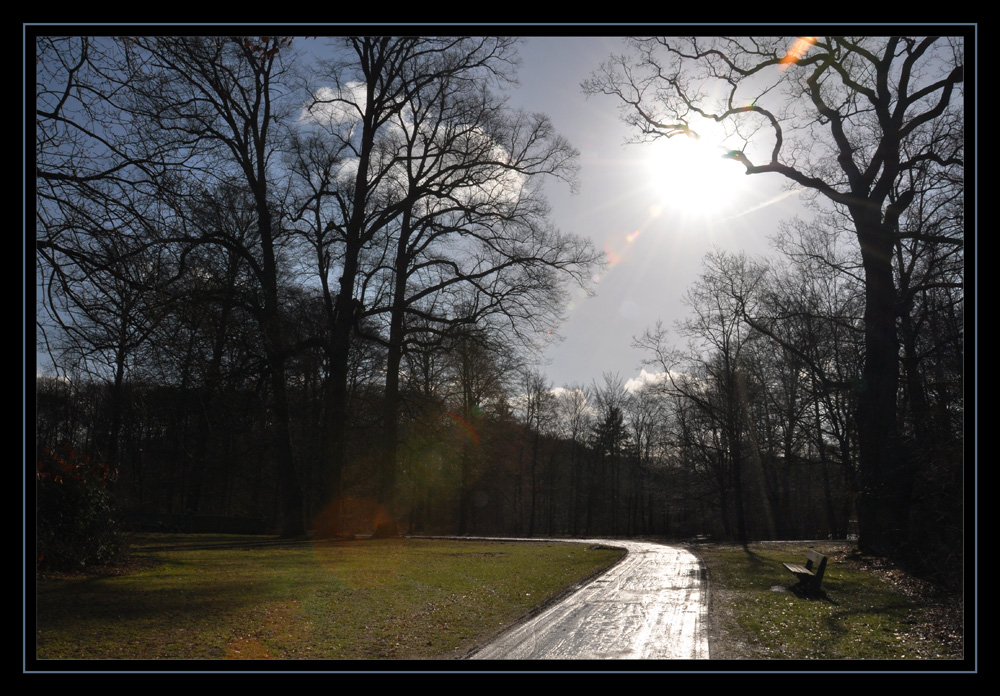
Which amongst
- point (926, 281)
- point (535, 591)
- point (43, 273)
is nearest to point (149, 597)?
point (43, 273)

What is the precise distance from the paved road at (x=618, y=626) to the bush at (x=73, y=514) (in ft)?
23.8

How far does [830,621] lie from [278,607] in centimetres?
816

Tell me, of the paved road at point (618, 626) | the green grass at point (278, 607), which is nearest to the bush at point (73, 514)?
the green grass at point (278, 607)

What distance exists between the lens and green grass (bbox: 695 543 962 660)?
8.04m

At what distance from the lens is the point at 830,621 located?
994cm

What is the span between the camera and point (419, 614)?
1023 cm

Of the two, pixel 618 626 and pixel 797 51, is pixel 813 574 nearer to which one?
pixel 618 626

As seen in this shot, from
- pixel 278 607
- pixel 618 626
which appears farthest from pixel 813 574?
pixel 278 607

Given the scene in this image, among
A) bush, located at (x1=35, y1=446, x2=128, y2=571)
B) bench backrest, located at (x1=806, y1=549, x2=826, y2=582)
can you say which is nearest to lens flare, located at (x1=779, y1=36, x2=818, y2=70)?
bench backrest, located at (x1=806, y1=549, x2=826, y2=582)

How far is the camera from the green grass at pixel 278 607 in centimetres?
751

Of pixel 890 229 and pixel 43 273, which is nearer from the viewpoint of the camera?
pixel 43 273

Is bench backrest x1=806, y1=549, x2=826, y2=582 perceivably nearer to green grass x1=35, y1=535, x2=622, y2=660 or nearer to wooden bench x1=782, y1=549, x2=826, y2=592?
wooden bench x1=782, y1=549, x2=826, y2=592

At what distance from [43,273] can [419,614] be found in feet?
22.5
